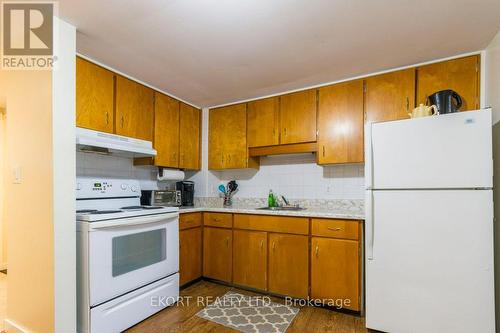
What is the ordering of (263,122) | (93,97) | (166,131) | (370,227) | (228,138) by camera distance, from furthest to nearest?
(228,138) → (263,122) → (166,131) → (93,97) → (370,227)

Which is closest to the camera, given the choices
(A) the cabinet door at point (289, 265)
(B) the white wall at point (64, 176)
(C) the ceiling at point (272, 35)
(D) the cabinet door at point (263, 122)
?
(C) the ceiling at point (272, 35)

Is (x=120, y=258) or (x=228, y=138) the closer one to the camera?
(x=120, y=258)

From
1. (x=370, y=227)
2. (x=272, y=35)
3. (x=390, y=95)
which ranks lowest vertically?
(x=370, y=227)

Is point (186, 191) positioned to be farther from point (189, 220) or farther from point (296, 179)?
point (296, 179)

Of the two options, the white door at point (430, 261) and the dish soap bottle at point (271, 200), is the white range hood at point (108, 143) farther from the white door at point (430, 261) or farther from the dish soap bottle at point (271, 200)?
the white door at point (430, 261)

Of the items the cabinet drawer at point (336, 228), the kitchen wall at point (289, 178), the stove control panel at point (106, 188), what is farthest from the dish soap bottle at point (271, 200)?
the stove control panel at point (106, 188)

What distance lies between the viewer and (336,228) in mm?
2287

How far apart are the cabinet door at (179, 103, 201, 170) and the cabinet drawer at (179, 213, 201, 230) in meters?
0.64

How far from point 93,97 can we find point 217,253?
1.95 meters

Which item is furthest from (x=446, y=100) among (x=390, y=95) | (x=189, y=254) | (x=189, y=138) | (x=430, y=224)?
(x=189, y=254)

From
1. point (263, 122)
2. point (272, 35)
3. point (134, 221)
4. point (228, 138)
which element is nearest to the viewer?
point (272, 35)

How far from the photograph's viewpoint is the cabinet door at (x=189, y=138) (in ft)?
10.5

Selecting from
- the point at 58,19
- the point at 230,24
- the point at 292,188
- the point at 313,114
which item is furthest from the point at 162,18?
the point at 292,188

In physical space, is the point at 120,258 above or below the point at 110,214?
below
